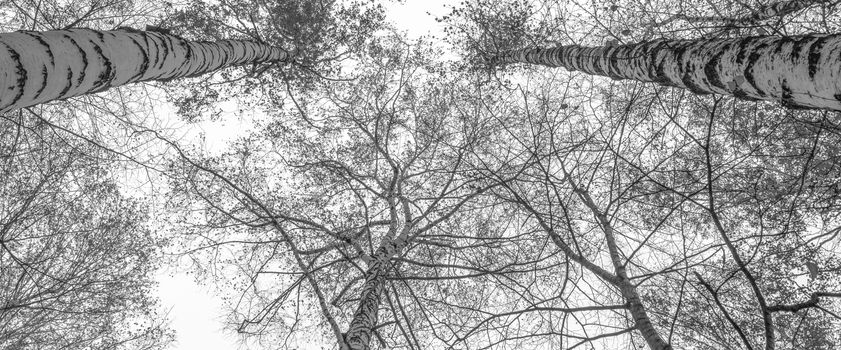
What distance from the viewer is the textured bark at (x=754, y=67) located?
137cm

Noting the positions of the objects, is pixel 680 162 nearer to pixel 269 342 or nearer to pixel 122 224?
Answer: pixel 269 342

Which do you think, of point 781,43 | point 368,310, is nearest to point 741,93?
point 781,43

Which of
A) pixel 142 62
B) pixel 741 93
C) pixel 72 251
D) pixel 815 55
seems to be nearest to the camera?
pixel 815 55

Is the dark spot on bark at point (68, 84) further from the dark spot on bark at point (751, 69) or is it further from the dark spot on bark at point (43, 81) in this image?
the dark spot on bark at point (751, 69)

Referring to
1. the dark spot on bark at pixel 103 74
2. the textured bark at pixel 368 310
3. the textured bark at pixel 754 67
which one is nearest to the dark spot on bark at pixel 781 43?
the textured bark at pixel 754 67

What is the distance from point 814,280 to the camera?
12.5ft

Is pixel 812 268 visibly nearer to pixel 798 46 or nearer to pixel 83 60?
Answer: pixel 798 46

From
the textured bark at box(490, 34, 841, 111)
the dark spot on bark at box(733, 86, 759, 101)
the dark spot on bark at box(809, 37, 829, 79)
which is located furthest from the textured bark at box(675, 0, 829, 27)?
the dark spot on bark at box(809, 37, 829, 79)

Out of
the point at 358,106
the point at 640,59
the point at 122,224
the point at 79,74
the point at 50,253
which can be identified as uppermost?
the point at 358,106

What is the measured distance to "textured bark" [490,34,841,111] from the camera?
137 cm

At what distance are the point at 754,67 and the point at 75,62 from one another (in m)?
2.83

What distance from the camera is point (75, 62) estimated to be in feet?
5.71

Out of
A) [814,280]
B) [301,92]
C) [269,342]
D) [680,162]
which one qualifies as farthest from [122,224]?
[814,280]

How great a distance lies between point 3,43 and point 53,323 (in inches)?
276
